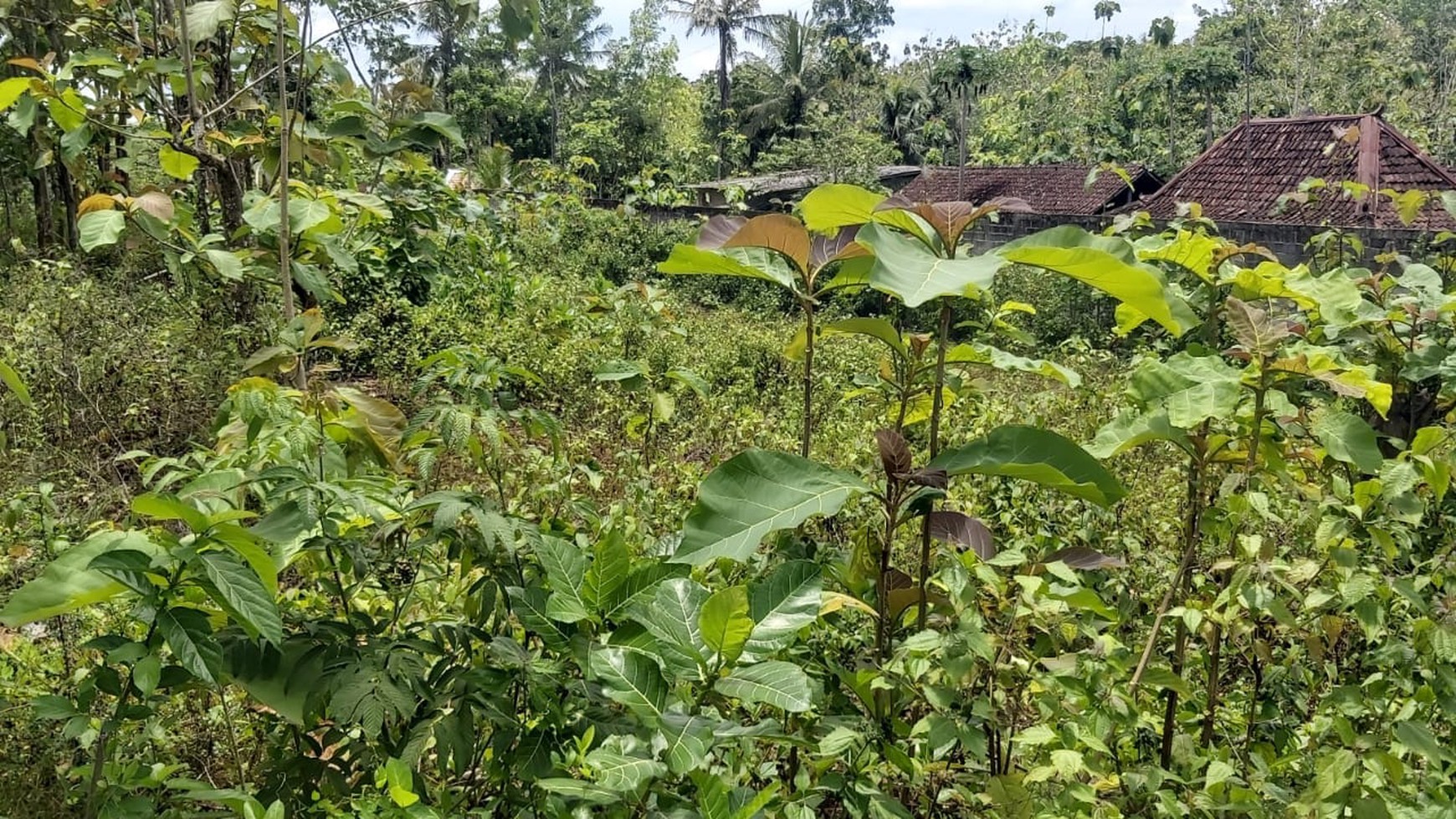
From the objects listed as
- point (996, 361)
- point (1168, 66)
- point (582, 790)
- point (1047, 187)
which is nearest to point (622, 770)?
point (582, 790)

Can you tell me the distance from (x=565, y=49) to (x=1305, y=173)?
30473 millimetres

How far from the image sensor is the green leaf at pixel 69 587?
0.81 m

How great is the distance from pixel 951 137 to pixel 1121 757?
83.5 feet

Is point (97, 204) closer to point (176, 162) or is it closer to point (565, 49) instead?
point (176, 162)

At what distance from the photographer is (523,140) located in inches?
1163

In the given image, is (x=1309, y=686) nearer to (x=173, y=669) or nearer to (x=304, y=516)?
(x=304, y=516)

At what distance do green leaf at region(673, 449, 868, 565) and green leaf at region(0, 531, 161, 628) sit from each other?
51 cm

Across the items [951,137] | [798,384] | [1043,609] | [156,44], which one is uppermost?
[951,137]

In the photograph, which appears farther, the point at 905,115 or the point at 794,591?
the point at 905,115

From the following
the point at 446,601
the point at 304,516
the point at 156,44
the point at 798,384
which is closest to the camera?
the point at 304,516

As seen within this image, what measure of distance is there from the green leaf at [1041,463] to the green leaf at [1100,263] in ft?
0.50

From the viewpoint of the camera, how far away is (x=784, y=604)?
838 millimetres

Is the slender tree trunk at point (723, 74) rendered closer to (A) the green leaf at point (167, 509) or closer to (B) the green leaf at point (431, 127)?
(B) the green leaf at point (431, 127)

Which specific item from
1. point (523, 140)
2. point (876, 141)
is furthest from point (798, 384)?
point (523, 140)
